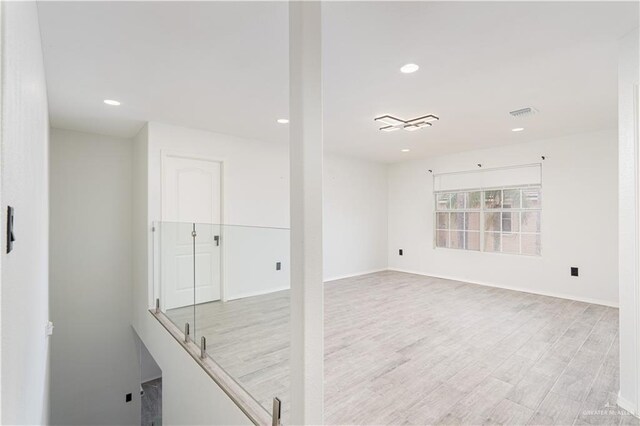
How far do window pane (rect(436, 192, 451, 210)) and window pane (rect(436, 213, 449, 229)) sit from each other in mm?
141

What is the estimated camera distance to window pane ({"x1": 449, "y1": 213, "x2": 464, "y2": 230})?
5.99m

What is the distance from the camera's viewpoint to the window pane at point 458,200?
597cm

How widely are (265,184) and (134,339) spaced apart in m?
3.04

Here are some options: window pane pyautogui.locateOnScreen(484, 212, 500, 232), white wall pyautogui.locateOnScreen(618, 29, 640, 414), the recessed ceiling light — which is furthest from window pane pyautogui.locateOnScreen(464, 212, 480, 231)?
the recessed ceiling light

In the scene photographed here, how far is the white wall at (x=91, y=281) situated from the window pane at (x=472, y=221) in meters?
5.79

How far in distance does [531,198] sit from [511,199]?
291mm

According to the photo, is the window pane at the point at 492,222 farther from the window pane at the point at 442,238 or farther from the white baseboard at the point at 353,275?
the white baseboard at the point at 353,275

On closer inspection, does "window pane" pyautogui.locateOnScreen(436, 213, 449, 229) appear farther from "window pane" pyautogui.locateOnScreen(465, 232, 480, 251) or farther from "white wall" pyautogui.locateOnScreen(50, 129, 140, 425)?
"white wall" pyautogui.locateOnScreen(50, 129, 140, 425)

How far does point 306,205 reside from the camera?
127 centimetres

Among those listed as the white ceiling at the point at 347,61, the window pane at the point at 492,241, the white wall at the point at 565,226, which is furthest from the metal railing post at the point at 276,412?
the window pane at the point at 492,241

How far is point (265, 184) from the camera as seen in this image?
5.02 m

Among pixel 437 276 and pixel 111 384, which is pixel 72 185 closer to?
pixel 111 384

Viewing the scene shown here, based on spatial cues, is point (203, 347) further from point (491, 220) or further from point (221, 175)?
point (491, 220)

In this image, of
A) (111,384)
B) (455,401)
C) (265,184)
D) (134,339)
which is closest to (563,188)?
(455,401)
